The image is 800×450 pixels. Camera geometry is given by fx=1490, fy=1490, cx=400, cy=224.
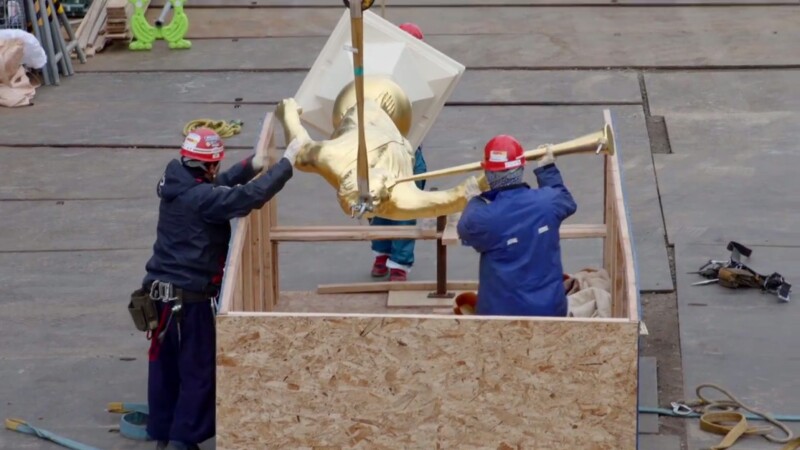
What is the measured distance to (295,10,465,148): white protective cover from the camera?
9.45 m

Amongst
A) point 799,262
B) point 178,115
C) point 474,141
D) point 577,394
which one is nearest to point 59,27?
point 178,115

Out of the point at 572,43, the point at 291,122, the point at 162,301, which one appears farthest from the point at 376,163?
the point at 572,43

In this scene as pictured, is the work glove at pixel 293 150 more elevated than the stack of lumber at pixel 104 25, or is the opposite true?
the stack of lumber at pixel 104 25

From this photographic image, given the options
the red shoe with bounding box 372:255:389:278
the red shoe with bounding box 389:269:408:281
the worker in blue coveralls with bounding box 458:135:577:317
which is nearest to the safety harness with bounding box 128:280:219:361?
the worker in blue coveralls with bounding box 458:135:577:317

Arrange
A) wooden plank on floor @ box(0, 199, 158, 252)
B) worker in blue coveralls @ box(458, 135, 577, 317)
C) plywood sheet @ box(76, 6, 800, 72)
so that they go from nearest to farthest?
1. worker in blue coveralls @ box(458, 135, 577, 317)
2. wooden plank on floor @ box(0, 199, 158, 252)
3. plywood sheet @ box(76, 6, 800, 72)

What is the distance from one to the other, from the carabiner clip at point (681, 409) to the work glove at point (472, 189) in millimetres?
1765

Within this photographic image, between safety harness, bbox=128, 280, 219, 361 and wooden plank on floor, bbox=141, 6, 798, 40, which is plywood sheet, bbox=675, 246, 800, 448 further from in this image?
wooden plank on floor, bbox=141, 6, 798, 40

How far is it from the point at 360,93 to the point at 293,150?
A: 0.80m

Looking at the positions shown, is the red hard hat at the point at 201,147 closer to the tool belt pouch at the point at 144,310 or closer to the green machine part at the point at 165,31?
the tool belt pouch at the point at 144,310

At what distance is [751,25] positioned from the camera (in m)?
16.5

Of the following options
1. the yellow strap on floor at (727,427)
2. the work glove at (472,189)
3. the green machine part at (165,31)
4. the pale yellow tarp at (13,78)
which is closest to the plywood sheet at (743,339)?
the yellow strap on floor at (727,427)

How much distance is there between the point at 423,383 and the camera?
7109mm

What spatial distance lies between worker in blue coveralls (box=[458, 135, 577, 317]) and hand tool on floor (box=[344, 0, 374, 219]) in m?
0.56

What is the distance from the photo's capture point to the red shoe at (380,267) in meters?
10.5
